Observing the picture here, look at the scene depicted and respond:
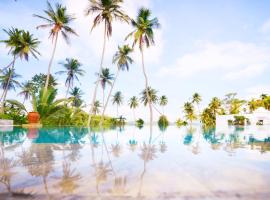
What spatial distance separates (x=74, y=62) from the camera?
46.0 meters

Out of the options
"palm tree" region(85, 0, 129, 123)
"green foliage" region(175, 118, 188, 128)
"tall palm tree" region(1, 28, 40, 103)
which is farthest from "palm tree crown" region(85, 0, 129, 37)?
"green foliage" region(175, 118, 188, 128)

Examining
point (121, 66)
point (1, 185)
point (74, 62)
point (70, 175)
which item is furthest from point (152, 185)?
point (74, 62)

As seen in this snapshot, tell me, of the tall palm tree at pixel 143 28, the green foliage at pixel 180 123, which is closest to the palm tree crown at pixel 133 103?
the green foliage at pixel 180 123

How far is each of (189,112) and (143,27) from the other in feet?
125

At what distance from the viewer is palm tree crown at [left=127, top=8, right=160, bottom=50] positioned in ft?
112

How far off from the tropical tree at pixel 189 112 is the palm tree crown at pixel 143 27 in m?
35.1

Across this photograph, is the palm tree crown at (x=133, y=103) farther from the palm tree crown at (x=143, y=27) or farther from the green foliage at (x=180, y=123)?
the palm tree crown at (x=143, y=27)

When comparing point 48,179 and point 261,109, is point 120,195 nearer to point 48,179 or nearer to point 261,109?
point 48,179

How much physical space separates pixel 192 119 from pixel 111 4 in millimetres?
43954

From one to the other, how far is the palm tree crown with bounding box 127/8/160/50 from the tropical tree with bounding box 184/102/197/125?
3511 centimetres

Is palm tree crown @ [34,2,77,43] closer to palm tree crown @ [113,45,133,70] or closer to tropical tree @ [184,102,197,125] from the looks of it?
palm tree crown @ [113,45,133,70]

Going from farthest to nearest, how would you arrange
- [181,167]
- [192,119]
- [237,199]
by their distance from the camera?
[192,119] < [181,167] < [237,199]

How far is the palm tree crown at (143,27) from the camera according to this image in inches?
1347

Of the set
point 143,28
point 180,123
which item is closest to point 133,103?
point 180,123
